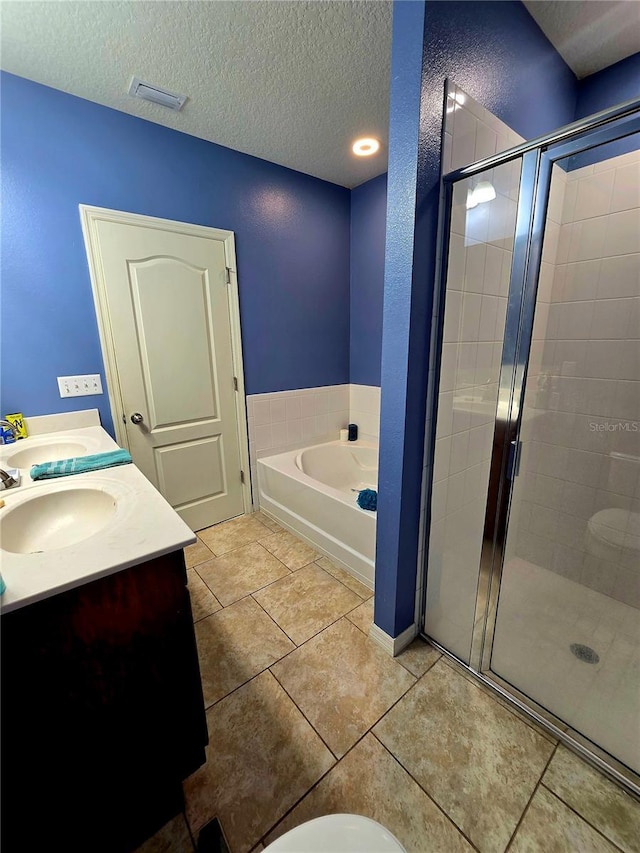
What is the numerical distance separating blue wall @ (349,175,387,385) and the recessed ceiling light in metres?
0.36

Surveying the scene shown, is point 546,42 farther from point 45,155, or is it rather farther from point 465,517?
point 45,155

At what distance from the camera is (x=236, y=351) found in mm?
2457

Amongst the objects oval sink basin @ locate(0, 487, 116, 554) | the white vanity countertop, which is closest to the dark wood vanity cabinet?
the white vanity countertop

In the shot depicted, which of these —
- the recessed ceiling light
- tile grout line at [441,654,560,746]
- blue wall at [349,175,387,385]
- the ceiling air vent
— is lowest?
tile grout line at [441,654,560,746]

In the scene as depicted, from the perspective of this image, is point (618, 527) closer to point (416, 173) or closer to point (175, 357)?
point (416, 173)

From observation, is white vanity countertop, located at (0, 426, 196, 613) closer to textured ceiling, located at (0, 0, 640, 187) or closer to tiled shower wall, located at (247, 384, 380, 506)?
tiled shower wall, located at (247, 384, 380, 506)

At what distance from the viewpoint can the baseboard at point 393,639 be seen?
1.50 m

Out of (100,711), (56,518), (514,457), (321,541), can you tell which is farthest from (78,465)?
(514,457)

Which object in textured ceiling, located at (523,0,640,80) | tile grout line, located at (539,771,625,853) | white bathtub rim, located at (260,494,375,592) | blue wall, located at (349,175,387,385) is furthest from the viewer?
blue wall, located at (349,175,387,385)

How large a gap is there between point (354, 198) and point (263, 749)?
3.47 meters

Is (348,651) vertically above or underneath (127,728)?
underneath

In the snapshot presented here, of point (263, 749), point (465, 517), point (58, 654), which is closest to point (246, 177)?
point (465, 517)

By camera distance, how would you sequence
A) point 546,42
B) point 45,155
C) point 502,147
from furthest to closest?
1. point 45,155
2. point 546,42
3. point 502,147

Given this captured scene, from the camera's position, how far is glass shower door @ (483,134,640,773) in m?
1.39
